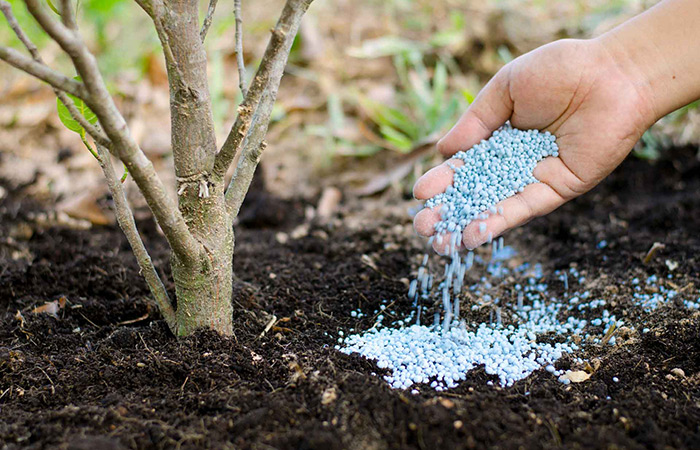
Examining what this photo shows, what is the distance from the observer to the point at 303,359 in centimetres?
163

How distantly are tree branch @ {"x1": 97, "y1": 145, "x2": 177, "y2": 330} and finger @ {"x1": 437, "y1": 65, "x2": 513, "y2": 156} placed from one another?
1139 mm

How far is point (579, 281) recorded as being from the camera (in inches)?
87.0

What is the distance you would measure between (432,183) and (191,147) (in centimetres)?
85

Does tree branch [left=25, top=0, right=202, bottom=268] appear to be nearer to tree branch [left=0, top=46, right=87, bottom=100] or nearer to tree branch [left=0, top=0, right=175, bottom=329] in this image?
tree branch [left=0, top=46, right=87, bottom=100]

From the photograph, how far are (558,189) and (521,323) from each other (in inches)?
19.5

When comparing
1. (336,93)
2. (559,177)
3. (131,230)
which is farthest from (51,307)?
(336,93)

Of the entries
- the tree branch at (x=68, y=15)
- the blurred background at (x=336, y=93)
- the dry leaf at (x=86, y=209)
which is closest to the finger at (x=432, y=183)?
the blurred background at (x=336, y=93)

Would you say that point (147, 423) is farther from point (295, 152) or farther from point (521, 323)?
point (295, 152)

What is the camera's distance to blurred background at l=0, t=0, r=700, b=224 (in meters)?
3.35

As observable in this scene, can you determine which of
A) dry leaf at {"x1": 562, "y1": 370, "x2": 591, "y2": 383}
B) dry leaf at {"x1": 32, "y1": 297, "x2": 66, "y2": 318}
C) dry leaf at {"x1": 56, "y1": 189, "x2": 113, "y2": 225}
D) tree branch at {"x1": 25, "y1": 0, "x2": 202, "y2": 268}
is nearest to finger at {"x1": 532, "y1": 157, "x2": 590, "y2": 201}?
dry leaf at {"x1": 562, "y1": 370, "x2": 591, "y2": 383}

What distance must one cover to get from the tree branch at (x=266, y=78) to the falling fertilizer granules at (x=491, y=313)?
2.25 feet

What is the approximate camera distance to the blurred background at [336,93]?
3348 millimetres

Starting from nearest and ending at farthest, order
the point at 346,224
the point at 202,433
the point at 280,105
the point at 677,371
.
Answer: the point at 202,433 → the point at 677,371 → the point at 346,224 → the point at 280,105

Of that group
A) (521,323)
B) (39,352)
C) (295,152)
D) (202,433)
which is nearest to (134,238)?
(39,352)
